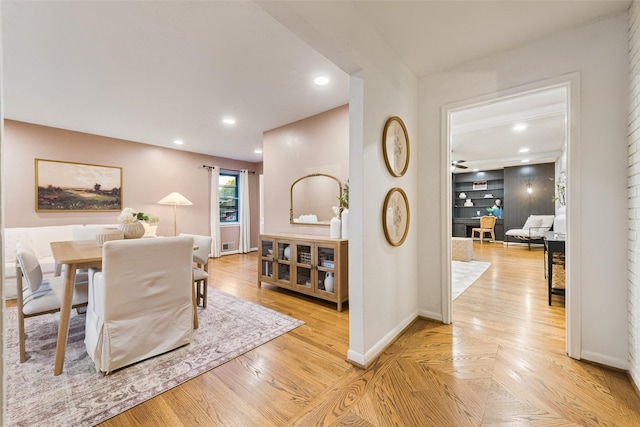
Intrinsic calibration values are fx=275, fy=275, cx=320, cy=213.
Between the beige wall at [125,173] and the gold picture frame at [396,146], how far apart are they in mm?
5021

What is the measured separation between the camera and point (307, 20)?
4.84 feet

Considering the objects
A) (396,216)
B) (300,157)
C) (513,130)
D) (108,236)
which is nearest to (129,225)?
(108,236)

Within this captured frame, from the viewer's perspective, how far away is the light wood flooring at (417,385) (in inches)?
57.7

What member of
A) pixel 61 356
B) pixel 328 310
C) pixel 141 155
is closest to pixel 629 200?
pixel 328 310

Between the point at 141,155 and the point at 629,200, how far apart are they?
6.53 meters

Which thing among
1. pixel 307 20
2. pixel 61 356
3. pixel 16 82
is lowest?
pixel 61 356

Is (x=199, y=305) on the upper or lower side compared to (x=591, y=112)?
lower

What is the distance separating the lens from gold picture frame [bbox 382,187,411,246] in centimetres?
219

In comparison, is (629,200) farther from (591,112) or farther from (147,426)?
(147,426)

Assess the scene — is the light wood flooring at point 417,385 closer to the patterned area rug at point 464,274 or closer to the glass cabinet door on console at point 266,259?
the patterned area rug at point 464,274

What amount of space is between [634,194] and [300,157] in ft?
10.9

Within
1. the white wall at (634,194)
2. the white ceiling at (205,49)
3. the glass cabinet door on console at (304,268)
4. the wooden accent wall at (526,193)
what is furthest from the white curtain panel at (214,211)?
the wooden accent wall at (526,193)

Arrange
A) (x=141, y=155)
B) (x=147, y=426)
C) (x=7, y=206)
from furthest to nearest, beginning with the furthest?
(x=141, y=155) < (x=7, y=206) < (x=147, y=426)

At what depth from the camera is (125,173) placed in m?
5.07
